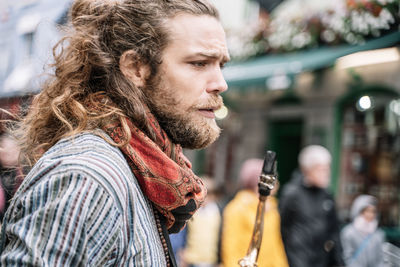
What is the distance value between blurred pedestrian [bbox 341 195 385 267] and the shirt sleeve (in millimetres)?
4710

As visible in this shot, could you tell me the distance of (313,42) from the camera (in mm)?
8117

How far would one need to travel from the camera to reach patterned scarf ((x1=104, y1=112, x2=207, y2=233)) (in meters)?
1.35

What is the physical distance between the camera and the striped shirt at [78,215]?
1045mm

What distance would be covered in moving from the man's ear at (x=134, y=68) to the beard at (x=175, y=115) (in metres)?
0.03

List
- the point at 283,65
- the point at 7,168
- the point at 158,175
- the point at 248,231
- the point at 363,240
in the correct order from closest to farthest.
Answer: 1. the point at 158,175
2. the point at 7,168
3. the point at 248,231
4. the point at 363,240
5. the point at 283,65

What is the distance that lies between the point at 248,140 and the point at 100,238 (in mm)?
8904

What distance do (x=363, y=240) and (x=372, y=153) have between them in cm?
269

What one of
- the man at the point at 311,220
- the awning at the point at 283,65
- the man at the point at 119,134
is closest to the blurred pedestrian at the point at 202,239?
the man at the point at 311,220

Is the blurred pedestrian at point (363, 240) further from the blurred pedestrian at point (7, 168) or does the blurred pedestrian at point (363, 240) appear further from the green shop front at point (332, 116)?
the blurred pedestrian at point (7, 168)

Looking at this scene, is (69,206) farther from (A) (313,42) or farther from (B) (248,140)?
(B) (248,140)

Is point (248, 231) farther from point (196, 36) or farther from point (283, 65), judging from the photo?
point (283, 65)

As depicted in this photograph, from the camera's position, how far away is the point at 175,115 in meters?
1.59

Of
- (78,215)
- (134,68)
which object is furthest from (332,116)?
(78,215)

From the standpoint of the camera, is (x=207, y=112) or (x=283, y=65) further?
(x=283, y=65)
